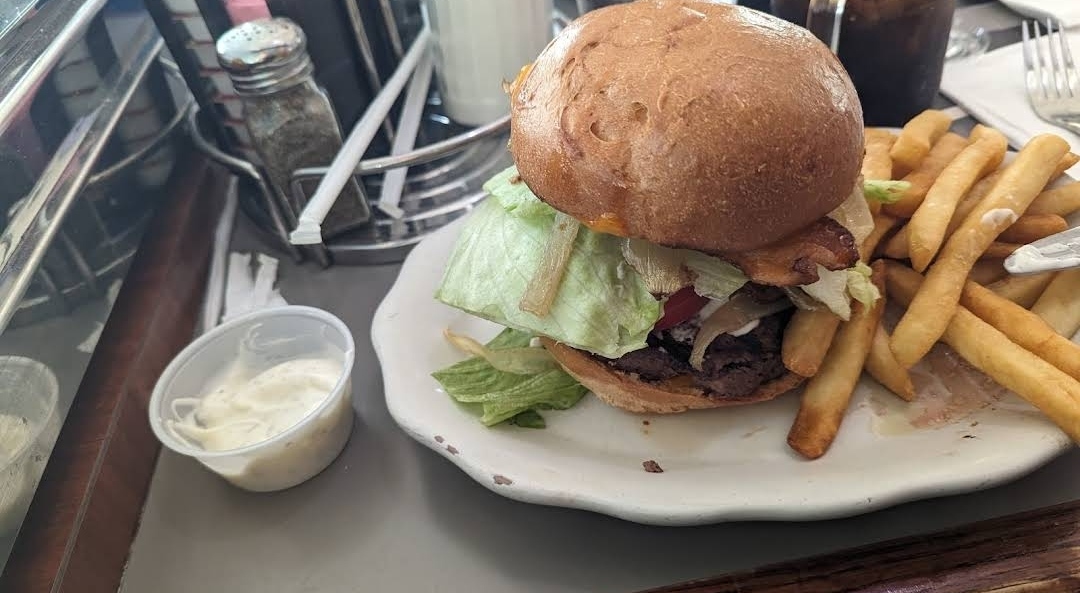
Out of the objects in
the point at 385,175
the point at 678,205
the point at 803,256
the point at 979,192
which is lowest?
the point at 385,175

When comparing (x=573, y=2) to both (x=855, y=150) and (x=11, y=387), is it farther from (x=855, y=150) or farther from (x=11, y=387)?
(x=11, y=387)

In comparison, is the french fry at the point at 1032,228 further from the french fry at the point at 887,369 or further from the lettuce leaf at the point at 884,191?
the french fry at the point at 887,369

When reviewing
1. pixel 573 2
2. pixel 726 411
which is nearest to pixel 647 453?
pixel 726 411

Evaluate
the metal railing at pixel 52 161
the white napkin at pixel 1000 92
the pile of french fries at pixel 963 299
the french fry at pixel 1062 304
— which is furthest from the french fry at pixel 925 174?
the metal railing at pixel 52 161

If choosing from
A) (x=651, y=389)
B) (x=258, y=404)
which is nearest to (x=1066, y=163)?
(x=651, y=389)

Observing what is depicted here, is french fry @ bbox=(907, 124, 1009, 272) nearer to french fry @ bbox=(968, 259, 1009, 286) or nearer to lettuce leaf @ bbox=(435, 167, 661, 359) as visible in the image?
french fry @ bbox=(968, 259, 1009, 286)

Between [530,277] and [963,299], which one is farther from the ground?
[530,277]

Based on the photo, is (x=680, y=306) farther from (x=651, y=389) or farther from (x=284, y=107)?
(x=284, y=107)
